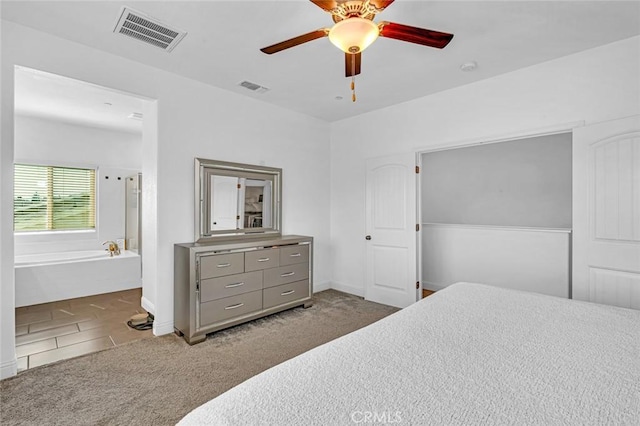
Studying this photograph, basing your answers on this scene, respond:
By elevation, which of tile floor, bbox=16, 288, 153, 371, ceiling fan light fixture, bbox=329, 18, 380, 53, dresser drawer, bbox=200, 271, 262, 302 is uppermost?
ceiling fan light fixture, bbox=329, 18, 380, 53

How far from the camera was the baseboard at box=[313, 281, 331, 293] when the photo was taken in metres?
4.62

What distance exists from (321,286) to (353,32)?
3.74m

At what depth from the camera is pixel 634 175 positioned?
2.44 m

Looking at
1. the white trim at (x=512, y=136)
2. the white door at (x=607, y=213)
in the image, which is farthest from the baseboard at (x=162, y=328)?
the white door at (x=607, y=213)

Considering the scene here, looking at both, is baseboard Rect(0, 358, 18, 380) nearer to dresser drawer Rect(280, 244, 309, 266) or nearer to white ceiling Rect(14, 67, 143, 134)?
dresser drawer Rect(280, 244, 309, 266)

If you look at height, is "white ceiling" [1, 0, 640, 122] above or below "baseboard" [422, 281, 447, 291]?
above

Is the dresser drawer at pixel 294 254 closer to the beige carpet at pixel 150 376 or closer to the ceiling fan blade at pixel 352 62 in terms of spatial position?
the beige carpet at pixel 150 376

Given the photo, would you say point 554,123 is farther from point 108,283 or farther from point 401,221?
point 108,283

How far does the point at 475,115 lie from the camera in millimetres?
3383

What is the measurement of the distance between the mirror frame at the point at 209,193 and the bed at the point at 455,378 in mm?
2482

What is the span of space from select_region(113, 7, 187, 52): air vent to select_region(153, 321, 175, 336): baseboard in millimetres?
2626

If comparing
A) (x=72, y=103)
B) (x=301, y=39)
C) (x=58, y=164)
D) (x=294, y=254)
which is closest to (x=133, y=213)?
(x=58, y=164)

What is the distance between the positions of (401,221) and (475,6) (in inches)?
95.8

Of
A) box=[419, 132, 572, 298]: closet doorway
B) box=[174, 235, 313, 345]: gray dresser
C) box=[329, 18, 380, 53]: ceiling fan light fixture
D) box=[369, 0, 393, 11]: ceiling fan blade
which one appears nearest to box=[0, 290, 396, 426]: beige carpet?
box=[174, 235, 313, 345]: gray dresser
